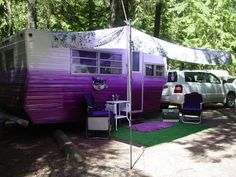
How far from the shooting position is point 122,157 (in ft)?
20.1

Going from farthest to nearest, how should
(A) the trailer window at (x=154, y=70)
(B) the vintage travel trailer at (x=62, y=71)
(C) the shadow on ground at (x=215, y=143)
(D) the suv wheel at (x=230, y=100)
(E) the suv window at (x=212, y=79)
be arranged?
1. (D) the suv wheel at (x=230, y=100)
2. (E) the suv window at (x=212, y=79)
3. (A) the trailer window at (x=154, y=70)
4. (B) the vintage travel trailer at (x=62, y=71)
5. (C) the shadow on ground at (x=215, y=143)

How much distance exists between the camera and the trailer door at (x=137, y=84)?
10438mm

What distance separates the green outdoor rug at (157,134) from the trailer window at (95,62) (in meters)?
1.87

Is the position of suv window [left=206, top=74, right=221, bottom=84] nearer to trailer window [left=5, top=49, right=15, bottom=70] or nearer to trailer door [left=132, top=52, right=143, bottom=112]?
trailer door [left=132, top=52, right=143, bottom=112]

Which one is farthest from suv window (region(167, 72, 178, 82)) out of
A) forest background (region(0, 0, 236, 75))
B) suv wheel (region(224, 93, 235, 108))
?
forest background (region(0, 0, 236, 75))

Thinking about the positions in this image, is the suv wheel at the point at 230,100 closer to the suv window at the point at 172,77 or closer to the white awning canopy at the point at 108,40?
the suv window at the point at 172,77

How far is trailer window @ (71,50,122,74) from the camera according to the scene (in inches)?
346

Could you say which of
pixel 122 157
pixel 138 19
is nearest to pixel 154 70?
pixel 122 157

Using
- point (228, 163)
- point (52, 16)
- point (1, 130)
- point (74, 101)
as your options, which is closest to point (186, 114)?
point (74, 101)

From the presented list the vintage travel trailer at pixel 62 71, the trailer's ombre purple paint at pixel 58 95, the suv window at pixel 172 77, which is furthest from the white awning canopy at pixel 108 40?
the suv window at pixel 172 77

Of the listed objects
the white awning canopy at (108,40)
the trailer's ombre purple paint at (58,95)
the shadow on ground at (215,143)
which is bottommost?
the shadow on ground at (215,143)

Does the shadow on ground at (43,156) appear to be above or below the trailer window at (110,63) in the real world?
below

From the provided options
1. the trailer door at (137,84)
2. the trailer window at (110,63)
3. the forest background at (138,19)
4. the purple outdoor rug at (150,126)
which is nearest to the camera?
the purple outdoor rug at (150,126)

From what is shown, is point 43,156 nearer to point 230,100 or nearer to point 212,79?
point 212,79
